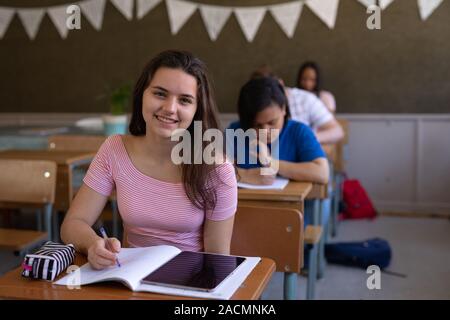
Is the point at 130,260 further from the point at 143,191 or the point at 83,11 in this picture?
the point at 83,11

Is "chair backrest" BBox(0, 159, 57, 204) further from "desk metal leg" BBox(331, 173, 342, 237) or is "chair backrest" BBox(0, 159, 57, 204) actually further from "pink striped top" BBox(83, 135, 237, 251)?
"desk metal leg" BBox(331, 173, 342, 237)

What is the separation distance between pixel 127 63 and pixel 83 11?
656 mm

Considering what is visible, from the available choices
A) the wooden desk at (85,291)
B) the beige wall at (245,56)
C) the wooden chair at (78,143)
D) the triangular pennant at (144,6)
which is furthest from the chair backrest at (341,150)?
the wooden desk at (85,291)

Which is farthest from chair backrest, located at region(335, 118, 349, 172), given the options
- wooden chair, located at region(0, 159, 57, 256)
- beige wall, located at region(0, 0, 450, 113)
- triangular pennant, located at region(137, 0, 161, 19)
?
wooden chair, located at region(0, 159, 57, 256)

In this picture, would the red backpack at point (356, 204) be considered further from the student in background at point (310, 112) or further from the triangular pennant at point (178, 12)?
the triangular pennant at point (178, 12)

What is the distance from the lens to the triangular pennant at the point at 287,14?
463 cm

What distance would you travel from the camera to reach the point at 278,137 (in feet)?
7.89

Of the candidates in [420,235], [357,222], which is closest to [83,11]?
[357,222]

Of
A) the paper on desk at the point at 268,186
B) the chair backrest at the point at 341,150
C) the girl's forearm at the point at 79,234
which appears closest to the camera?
the girl's forearm at the point at 79,234

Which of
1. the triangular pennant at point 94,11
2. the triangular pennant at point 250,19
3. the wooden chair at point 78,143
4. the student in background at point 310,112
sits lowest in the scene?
the wooden chair at point 78,143

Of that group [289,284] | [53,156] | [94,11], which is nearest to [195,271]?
[289,284]

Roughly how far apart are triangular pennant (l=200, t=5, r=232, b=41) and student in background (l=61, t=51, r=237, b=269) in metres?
3.56

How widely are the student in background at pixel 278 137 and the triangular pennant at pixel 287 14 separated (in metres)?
2.45

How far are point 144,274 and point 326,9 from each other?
395 cm
